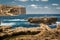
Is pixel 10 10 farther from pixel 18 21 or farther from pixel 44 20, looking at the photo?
pixel 44 20

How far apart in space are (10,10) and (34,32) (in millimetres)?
651

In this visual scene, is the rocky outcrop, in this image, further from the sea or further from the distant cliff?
the distant cliff

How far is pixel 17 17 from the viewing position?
276cm

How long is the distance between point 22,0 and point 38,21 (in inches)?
21.0

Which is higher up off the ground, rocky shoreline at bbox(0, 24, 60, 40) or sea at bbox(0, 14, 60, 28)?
sea at bbox(0, 14, 60, 28)

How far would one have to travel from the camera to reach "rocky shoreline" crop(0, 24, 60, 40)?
268 centimetres

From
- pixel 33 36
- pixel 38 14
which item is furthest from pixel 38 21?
pixel 33 36

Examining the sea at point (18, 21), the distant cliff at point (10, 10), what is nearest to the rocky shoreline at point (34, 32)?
the sea at point (18, 21)

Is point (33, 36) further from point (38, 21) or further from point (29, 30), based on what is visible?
point (38, 21)

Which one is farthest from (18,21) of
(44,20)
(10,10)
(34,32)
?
(44,20)

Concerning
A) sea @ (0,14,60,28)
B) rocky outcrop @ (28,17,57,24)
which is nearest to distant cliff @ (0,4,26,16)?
sea @ (0,14,60,28)

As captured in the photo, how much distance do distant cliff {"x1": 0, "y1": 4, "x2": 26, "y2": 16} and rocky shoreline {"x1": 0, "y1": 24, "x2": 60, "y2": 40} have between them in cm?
28

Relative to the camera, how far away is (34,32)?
272cm

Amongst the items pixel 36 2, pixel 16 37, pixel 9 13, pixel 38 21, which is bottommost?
pixel 16 37
